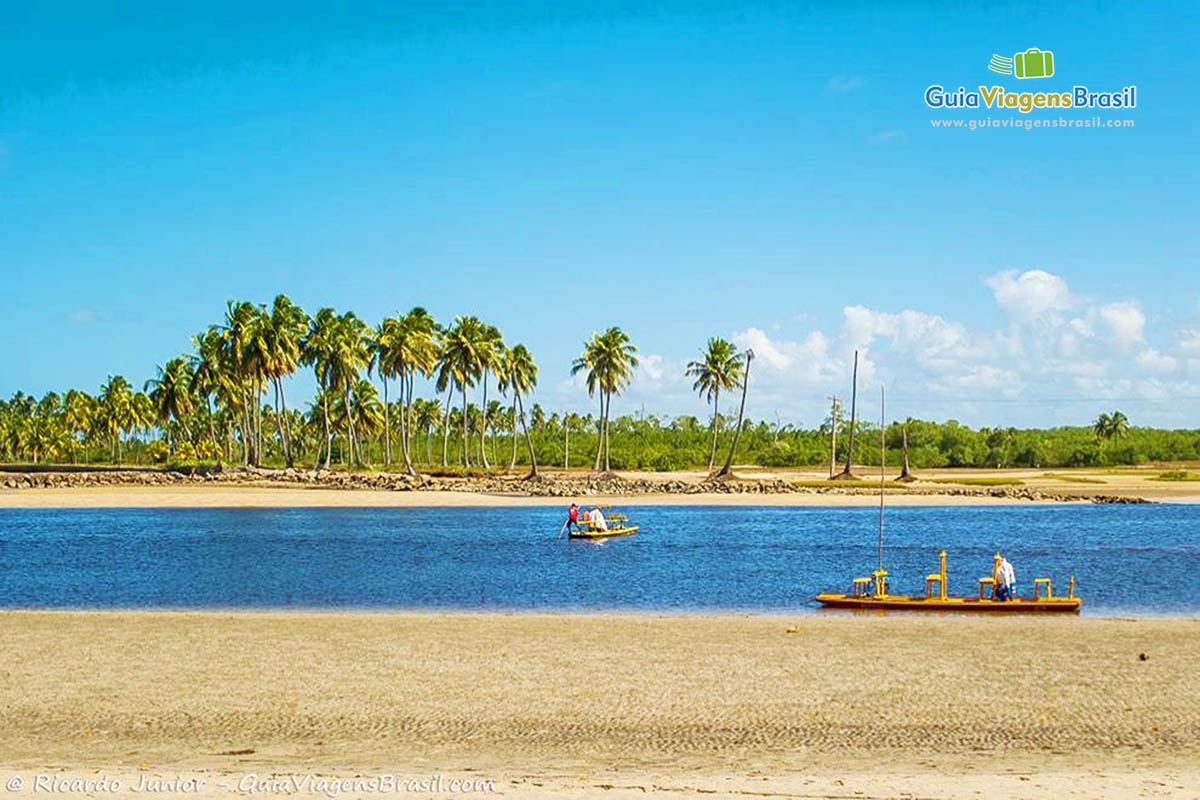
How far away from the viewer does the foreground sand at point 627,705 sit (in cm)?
1283

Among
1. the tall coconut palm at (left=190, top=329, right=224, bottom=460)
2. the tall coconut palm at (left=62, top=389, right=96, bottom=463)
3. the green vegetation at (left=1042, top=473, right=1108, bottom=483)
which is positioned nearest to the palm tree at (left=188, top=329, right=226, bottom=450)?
the tall coconut palm at (left=190, top=329, right=224, bottom=460)

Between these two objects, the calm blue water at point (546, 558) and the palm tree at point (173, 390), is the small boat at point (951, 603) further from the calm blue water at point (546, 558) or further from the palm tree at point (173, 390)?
the palm tree at point (173, 390)

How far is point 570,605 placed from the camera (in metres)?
29.9

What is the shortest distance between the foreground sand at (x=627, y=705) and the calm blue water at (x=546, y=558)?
6.46 meters

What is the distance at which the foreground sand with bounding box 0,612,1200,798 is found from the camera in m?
12.8

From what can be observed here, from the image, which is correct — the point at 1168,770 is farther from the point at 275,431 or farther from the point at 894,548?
the point at 275,431

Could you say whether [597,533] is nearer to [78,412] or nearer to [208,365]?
[208,365]

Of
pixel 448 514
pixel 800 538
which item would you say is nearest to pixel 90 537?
pixel 448 514

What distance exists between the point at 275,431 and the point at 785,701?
189046 millimetres

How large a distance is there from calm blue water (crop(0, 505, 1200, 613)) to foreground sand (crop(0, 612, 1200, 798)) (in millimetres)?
6460

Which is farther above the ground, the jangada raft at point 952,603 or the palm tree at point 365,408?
the palm tree at point 365,408

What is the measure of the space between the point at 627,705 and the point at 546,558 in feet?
88.7

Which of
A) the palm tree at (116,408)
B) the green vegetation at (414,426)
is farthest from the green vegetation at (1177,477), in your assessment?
the palm tree at (116,408)

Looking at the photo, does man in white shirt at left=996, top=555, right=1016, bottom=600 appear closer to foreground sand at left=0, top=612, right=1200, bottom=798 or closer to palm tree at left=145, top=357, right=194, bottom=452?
foreground sand at left=0, top=612, right=1200, bottom=798
